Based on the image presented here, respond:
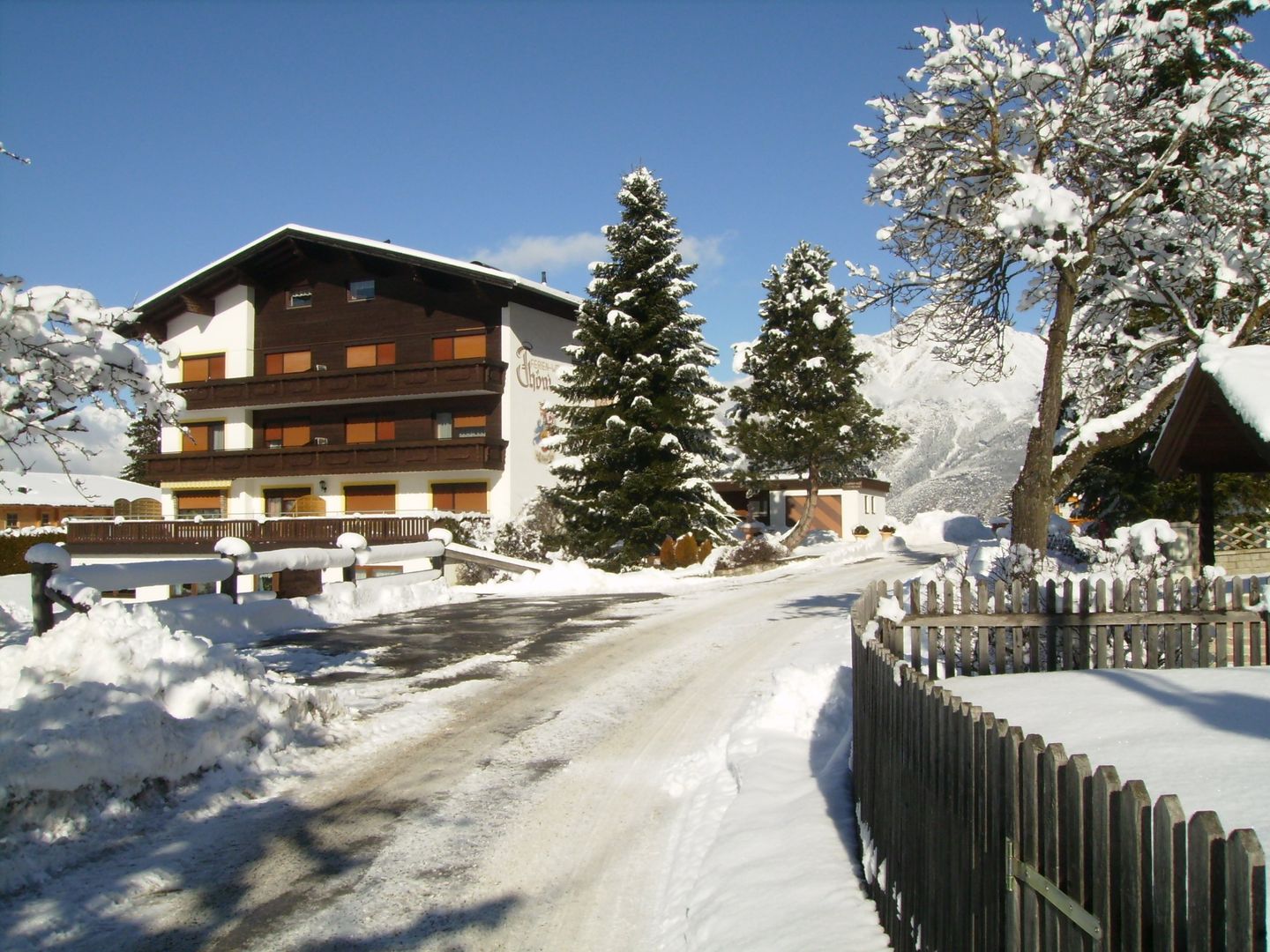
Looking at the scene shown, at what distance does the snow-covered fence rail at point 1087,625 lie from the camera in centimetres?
866

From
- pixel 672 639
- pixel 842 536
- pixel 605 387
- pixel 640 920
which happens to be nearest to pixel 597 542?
pixel 605 387

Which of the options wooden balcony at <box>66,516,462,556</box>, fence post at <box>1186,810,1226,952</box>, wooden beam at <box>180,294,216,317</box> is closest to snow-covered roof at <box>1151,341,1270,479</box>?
fence post at <box>1186,810,1226,952</box>

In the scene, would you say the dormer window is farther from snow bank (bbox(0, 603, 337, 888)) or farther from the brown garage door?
snow bank (bbox(0, 603, 337, 888))

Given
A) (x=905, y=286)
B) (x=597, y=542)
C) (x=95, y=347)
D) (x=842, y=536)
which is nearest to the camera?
(x=95, y=347)

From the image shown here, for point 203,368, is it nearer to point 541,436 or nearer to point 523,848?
point 541,436

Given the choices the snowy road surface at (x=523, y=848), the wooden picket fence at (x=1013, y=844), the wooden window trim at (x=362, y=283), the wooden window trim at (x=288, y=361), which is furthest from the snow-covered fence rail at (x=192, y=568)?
the wooden window trim at (x=288, y=361)

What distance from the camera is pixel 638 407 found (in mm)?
28297

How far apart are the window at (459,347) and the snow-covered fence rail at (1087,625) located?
30120 mm

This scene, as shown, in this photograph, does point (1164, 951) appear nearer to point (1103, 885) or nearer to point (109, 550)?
point (1103, 885)

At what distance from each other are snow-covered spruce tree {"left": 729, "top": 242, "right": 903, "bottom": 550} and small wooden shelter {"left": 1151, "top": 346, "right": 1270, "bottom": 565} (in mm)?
20628

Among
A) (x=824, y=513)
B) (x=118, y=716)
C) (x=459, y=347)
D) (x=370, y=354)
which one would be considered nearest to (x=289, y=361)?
(x=370, y=354)

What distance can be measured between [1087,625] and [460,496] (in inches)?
1196

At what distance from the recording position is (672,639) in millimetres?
14117

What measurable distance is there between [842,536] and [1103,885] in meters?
44.1
